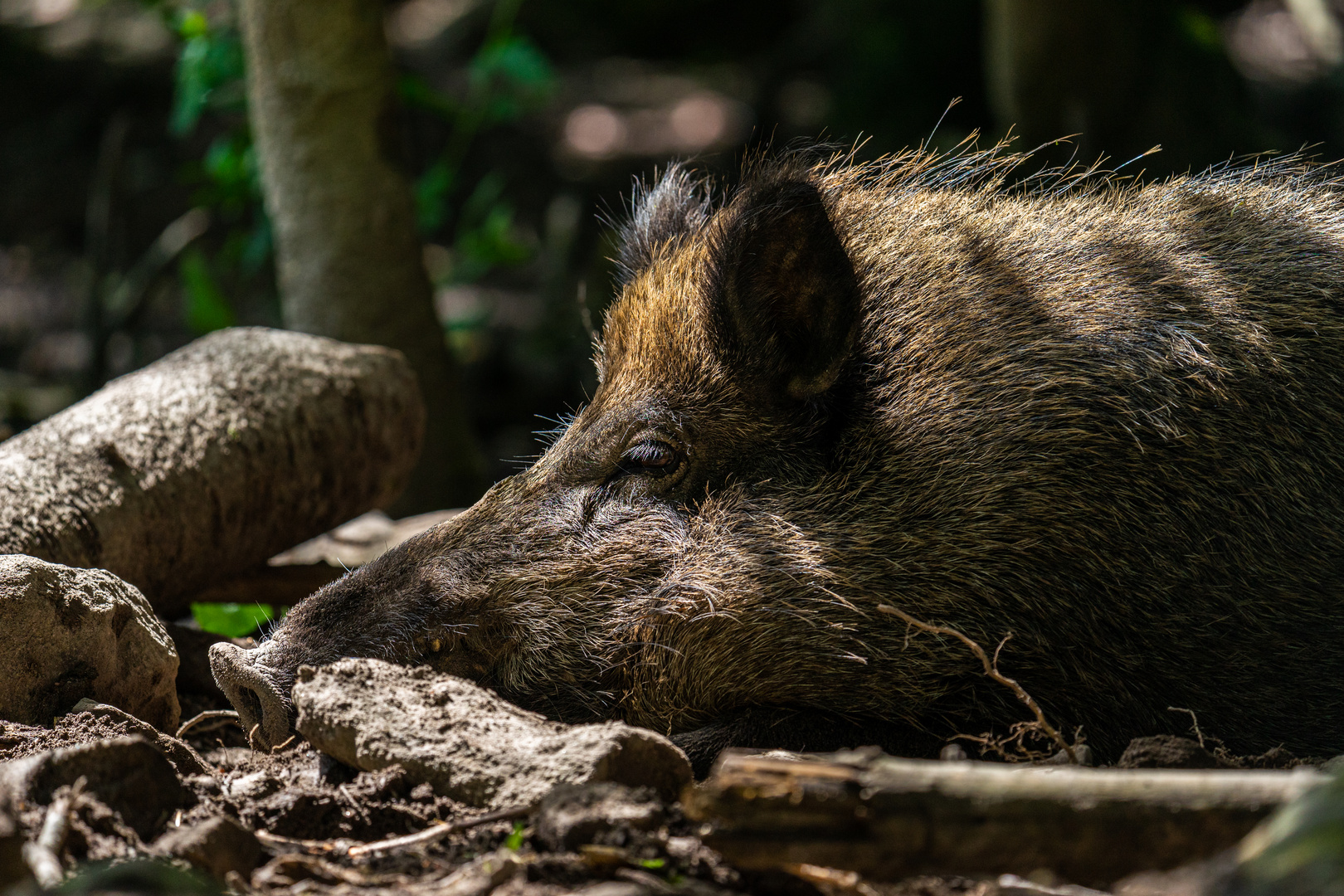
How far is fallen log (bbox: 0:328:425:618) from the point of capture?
382 cm

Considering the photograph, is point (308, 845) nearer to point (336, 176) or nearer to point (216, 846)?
point (216, 846)

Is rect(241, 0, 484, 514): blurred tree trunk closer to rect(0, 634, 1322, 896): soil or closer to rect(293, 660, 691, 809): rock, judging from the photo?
rect(293, 660, 691, 809): rock

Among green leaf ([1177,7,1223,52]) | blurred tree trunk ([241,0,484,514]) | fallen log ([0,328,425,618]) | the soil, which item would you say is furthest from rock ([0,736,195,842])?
green leaf ([1177,7,1223,52])

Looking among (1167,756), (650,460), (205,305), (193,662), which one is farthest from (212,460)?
(205,305)

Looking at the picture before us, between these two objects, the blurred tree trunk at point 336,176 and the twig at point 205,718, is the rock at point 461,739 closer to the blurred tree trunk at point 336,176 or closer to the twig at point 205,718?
the twig at point 205,718

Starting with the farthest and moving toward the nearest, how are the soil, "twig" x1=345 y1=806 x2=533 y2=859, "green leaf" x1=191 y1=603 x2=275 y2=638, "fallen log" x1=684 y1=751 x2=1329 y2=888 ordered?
"green leaf" x1=191 y1=603 x2=275 y2=638
"twig" x1=345 y1=806 x2=533 y2=859
the soil
"fallen log" x1=684 y1=751 x2=1329 y2=888

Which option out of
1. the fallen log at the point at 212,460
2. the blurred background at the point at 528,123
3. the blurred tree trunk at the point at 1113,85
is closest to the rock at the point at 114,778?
the fallen log at the point at 212,460

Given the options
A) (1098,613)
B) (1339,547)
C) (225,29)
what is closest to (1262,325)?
(1339,547)

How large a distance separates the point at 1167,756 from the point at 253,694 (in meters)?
2.19

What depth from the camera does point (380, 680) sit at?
2887mm

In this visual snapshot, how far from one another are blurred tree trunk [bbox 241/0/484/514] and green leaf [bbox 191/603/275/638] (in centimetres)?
189

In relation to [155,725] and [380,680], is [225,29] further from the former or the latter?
[380,680]

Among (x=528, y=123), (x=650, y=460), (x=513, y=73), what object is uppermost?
(x=528, y=123)

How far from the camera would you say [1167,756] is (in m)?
2.49
